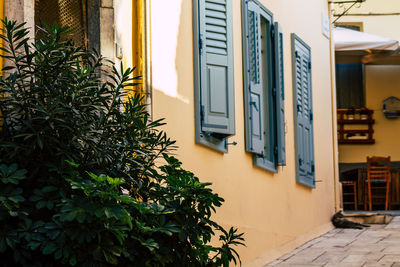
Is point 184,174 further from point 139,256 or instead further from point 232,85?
point 232,85

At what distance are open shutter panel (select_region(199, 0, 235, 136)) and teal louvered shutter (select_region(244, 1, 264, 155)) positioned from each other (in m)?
0.73

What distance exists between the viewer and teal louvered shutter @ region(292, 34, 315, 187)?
31.7ft

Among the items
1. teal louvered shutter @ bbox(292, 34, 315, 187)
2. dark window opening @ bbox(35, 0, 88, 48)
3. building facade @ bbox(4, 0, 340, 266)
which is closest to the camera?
dark window opening @ bbox(35, 0, 88, 48)

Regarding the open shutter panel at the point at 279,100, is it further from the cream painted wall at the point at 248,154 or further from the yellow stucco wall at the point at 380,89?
the yellow stucco wall at the point at 380,89

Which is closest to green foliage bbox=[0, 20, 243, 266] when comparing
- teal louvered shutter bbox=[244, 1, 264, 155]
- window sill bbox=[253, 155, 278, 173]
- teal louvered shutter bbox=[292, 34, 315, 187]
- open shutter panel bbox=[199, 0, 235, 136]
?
open shutter panel bbox=[199, 0, 235, 136]

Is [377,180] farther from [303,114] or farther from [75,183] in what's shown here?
[75,183]

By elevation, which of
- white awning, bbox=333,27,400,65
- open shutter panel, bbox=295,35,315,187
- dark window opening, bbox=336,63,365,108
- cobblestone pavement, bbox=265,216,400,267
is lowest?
cobblestone pavement, bbox=265,216,400,267

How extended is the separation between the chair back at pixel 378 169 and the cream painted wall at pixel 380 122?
24.1 inches

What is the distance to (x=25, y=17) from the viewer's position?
13.4ft

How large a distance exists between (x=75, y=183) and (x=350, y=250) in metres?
6.10

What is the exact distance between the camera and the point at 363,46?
14.3 m

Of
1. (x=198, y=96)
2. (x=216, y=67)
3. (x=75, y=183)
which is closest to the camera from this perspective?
(x=75, y=183)

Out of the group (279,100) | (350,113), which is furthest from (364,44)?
(279,100)

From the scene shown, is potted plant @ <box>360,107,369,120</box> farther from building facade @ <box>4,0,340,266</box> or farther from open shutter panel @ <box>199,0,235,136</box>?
open shutter panel @ <box>199,0,235,136</box>
